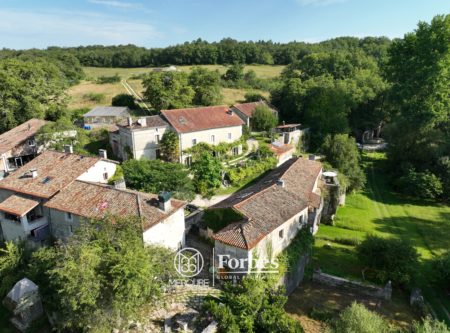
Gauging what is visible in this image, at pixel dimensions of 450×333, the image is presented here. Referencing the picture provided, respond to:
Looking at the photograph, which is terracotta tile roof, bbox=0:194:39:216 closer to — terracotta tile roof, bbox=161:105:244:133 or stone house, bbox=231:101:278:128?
terracotta tile roof, bbox=161:105:244:133

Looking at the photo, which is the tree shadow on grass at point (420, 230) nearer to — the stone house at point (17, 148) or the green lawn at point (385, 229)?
the green lawn at point (385, 229)

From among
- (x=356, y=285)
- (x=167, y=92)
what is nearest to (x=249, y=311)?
(x=356, y=285)

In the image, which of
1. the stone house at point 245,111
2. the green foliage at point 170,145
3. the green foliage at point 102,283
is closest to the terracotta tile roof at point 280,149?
the stone house at point 245,111

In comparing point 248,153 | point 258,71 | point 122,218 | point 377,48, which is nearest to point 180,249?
point 122,218

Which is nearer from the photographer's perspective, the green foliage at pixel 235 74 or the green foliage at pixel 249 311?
the green foliage at pixel 249 311

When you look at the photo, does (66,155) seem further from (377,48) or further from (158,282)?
(377,48)

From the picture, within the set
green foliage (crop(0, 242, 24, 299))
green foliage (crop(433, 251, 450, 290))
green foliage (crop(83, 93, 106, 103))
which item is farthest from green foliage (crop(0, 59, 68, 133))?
green foliage (crop(433, 251, 450, 290))

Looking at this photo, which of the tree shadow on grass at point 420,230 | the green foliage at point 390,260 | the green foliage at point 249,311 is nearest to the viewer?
the green foliage at point 249,311
